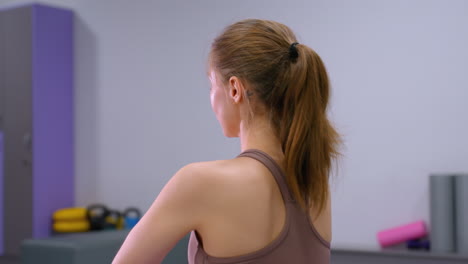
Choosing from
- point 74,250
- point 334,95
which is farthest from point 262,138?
point 334,95

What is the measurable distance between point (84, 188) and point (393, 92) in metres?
2.29

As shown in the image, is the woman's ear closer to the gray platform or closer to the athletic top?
the athletic top

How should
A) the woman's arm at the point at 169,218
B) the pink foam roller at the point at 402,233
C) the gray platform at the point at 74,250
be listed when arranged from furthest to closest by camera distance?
the pink foam roller at the point at 402,233 → the gray platform at the point at 74,250 → the woman's arm at the point at 169,218

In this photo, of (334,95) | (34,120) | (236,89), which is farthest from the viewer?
(34,120)

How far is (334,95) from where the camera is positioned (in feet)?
9.96

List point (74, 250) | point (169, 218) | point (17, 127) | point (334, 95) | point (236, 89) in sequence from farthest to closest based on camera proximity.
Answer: point (17, 127)
point (334, 95)
point (74, 250)
point (236, 89)
point (169, 218)

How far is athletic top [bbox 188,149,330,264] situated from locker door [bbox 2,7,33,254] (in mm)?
3217

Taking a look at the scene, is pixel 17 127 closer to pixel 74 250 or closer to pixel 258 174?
pixel 74 250

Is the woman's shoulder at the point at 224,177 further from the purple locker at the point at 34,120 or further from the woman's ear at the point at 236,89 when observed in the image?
the purple locker at the point at 34,120

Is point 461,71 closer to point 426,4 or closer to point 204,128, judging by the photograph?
point 426,4

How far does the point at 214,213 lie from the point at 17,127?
340 cm

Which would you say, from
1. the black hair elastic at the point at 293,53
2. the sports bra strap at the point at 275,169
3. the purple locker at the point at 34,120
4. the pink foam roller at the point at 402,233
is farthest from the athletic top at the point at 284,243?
the purple locker at the point at 34,120

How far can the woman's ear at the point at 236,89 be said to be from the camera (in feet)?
2.95

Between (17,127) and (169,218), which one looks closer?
(169,218)
